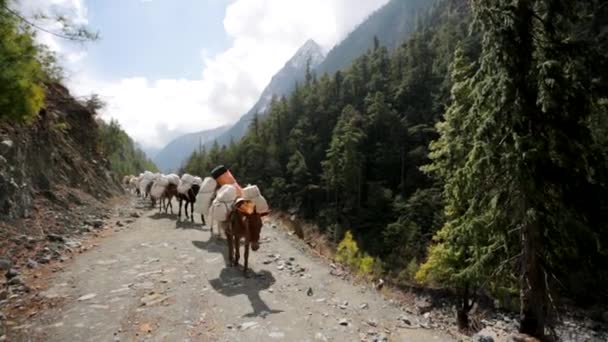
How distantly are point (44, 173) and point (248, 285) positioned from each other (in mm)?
9227

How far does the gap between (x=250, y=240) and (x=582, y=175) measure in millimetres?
7640

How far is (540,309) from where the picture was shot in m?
8.70

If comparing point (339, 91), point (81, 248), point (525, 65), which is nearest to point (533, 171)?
point (525, 65)

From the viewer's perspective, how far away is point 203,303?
26.0 ft

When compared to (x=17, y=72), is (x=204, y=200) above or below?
below

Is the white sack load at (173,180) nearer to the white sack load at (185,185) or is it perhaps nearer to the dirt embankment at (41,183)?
the white sack load at (185,185)

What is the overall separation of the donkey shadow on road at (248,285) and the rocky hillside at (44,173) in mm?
5011

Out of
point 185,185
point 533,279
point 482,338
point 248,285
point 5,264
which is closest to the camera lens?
point 482,338

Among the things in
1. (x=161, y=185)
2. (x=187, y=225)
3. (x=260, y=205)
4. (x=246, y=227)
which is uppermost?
(x=161, y=185)

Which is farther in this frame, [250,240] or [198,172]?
[198,172]

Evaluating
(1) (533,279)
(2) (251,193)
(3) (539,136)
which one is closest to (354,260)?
(2) (251,193)

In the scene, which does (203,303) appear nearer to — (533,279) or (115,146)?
(533,279)

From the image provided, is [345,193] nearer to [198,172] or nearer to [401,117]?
[401,117]

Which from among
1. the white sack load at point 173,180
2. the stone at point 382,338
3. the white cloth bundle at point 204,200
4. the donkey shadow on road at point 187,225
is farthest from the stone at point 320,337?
the white sack load at point 173,180
